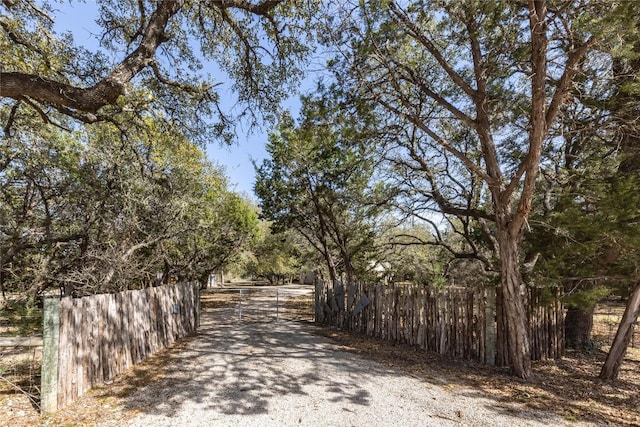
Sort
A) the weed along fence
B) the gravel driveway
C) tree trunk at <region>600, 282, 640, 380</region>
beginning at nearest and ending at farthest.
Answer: the gravel driveway → the weed along fence → tree trunk at <region>600, 282, 640, 380</region>

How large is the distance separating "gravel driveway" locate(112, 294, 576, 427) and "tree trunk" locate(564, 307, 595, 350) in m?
4.64

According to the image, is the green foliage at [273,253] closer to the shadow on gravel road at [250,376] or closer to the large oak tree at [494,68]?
the shadow on gravel road at [250,376]

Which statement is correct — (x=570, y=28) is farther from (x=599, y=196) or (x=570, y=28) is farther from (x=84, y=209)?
(x=84, y=209)

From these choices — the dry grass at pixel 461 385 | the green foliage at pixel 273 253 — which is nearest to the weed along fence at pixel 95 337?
the dry grass at pixel 461 385

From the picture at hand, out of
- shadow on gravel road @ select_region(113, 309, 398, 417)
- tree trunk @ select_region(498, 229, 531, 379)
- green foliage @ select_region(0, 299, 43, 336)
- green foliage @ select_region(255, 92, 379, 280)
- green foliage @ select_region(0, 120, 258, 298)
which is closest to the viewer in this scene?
shadow on gravel road @ select_region(113, 309, 398, 417)

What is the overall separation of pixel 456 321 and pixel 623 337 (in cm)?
249

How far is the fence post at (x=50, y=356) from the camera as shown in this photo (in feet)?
12.3

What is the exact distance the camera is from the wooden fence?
600cm

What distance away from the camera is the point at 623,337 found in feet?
17.1

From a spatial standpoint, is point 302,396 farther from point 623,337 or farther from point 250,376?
point 623,337

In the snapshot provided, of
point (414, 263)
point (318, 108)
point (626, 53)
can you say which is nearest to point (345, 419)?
point (318, 108)

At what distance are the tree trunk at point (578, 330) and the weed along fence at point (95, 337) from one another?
9165 mm

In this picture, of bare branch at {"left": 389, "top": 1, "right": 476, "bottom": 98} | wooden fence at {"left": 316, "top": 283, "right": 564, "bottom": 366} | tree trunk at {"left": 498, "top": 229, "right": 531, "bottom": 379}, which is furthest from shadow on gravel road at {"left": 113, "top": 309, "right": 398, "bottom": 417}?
bare branch at {"left": 389, "top": 1, "right": 476, "bottom": 98}

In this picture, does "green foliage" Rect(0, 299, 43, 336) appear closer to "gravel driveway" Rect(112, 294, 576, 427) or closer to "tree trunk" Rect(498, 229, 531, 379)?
"gravel driveway" Rect(112, 294, 576, 427)
